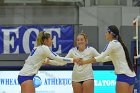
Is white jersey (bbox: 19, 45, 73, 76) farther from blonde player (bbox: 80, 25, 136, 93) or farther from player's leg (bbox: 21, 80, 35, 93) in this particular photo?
blonde player (bbox: 80, 25, 136, 93)

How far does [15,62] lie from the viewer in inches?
536

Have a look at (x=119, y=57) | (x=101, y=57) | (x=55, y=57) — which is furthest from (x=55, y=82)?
(x=119, y=57)

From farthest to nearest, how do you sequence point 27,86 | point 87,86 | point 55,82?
point 55,82
point 87,86
point 27,86

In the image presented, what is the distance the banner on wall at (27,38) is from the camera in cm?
1338

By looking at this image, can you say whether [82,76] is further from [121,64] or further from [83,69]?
[121,64]

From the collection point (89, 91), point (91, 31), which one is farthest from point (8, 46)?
point (89, 91)

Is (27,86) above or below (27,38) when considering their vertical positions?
below

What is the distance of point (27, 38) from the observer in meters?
13.4

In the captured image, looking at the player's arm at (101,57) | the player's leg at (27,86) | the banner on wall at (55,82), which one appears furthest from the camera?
the banner on wall at (55,82)

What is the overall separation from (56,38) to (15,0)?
206 cm

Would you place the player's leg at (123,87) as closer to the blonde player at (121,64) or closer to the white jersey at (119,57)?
the blonde player at (121,64)

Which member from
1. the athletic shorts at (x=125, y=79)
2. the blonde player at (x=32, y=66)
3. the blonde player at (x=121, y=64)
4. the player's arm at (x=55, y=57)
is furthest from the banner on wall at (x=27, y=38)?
the athletic shorts at (x=125, y=79)

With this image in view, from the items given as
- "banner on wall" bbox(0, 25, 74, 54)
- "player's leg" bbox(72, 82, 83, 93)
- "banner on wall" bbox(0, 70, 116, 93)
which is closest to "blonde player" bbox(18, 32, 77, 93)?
"player's leg" bbox(72, 82, 83, 93)

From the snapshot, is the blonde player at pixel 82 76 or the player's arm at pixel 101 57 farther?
the blonde player at pixel 82 76
